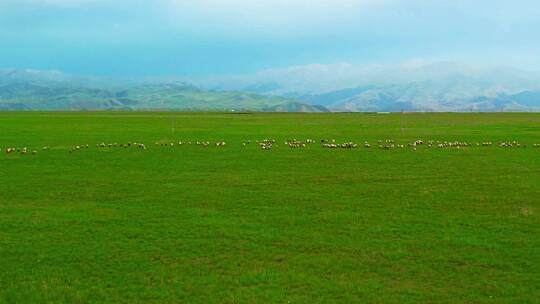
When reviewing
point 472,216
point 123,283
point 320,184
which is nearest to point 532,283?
point 472,216

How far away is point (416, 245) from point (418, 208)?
4556mm

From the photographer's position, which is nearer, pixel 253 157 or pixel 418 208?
pixel 418 208

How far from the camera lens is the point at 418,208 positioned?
1848 cm

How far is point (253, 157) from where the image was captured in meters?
34.0

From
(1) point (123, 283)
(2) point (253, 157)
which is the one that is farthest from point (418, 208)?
(2) point (253, 157)

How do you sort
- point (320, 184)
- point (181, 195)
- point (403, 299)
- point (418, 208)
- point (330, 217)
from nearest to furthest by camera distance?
point (403, 299) < point (330, 217) < point (418, 208) < point (181, 195) < point (320, 184)

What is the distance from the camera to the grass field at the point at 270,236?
37.6 ft

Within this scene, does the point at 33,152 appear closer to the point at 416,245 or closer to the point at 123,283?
the point at 123,283

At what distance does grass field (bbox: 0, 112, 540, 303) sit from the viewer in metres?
11.4

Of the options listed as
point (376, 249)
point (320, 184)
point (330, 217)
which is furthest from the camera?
point (320, 184)

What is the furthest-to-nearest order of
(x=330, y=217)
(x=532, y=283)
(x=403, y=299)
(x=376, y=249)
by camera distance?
(x=330, y=217) → (x=376, y=249) → (x=532, y=283) → (x=403, y=299)

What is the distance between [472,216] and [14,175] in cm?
2126

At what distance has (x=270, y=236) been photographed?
1492cm

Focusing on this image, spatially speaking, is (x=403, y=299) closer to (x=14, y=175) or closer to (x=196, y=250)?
(x=196, y=250)
